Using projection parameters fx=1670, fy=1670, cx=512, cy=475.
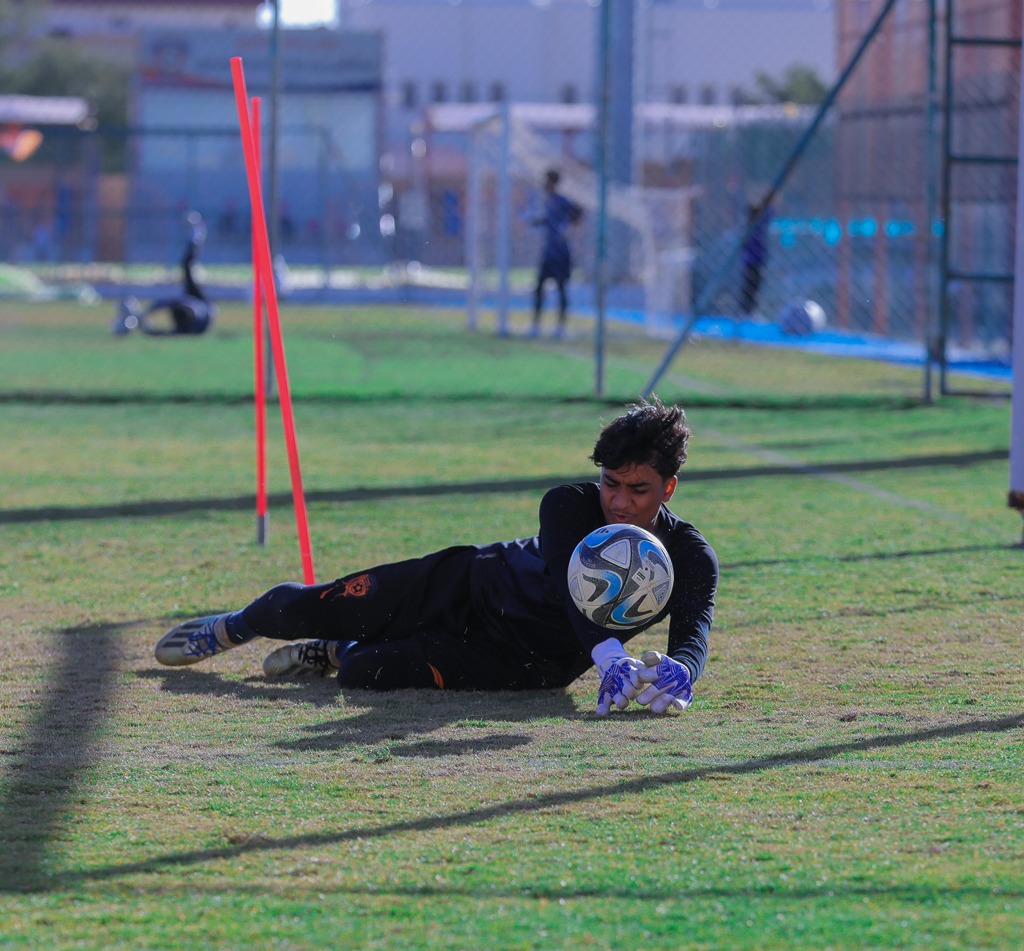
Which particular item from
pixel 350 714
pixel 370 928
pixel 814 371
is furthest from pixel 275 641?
pixel 814 371

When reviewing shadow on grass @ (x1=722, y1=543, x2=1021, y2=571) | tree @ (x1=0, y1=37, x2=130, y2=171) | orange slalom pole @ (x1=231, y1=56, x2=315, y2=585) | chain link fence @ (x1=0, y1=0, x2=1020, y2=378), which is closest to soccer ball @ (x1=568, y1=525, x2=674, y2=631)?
orange slalom pole @ (x1=231, y1=56, x2=315, y2=585)

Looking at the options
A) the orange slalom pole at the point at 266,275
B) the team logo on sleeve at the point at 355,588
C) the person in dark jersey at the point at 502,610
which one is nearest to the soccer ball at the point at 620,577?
the person in dark jersey at the point at 502,610

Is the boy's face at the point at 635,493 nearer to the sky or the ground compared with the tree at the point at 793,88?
nearer to the ground

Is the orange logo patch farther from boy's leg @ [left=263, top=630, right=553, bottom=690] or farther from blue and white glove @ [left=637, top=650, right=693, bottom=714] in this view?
blue and white glove @ [left=637, top=650, right=693, bottom=714]

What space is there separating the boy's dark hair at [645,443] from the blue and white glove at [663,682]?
0.54m

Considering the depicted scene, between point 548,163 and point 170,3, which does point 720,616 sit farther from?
point 170,3

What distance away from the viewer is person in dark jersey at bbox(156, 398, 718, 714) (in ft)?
15.0

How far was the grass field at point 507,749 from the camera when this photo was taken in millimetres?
3041

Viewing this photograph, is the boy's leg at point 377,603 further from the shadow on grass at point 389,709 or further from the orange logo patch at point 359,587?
the shadow on grass at point 389,709

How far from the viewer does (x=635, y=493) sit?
4.62 meters

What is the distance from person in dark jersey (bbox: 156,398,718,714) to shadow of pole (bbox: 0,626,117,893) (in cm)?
30

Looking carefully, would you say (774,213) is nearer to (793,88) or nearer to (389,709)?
(389,709)

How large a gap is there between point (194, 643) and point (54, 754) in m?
1.02

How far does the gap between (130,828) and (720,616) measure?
2887mm
